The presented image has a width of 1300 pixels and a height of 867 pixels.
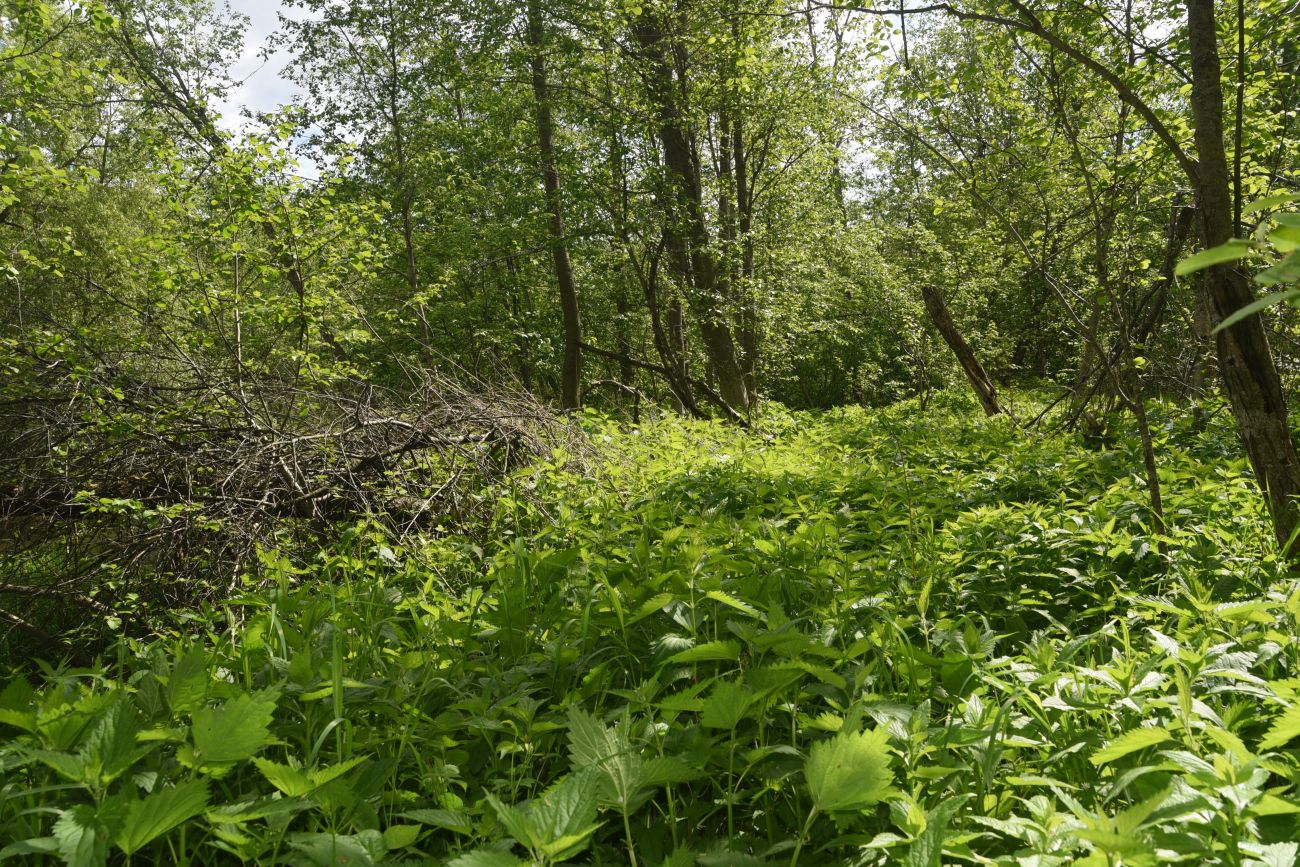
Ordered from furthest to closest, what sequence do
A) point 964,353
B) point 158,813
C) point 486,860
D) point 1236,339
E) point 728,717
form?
point 964,353 → point 1236,339 → point 728,717 → point 158,813 → point 486,860

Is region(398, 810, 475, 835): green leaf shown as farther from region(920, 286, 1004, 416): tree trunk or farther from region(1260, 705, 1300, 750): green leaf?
region(920, 286, 1004, 416): tree trunk

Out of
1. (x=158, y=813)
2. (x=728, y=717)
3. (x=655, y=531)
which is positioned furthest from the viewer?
(x=655, y=531)

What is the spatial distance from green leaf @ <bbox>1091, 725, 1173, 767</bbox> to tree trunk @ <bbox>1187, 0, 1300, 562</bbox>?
2068mm

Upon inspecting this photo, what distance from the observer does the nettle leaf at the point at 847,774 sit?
1.27 meters

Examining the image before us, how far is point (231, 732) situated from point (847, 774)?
3.65 feet

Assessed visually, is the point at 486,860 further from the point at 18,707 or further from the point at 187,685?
the point at 18,707

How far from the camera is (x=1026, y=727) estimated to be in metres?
1.73

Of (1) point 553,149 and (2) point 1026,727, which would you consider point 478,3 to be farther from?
(2) point 1026,727

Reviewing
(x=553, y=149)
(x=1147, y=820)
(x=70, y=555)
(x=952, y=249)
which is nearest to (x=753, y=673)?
(x=1147, y=820)

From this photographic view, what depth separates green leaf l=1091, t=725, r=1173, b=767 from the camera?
1.36m

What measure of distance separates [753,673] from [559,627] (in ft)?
3.05

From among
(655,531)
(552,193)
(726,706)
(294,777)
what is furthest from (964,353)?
(294,777)

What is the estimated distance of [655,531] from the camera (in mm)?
3857

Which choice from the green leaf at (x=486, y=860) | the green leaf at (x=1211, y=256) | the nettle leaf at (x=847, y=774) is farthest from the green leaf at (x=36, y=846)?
the green leaf at (x=1211, y=256)
